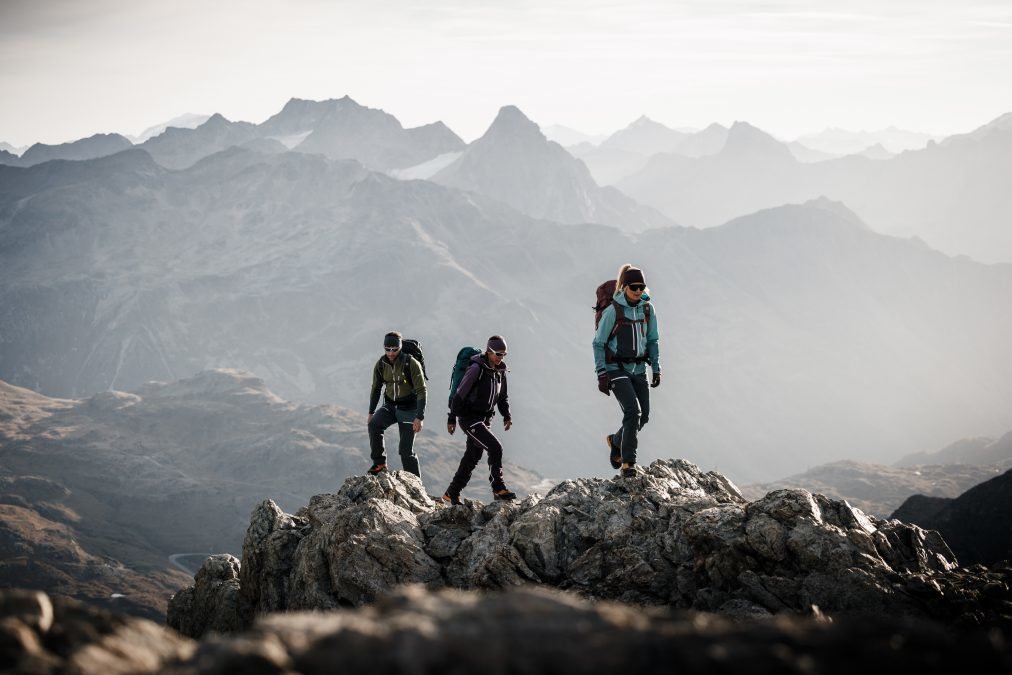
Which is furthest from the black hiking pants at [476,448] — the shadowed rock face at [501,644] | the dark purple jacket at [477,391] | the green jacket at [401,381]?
the shadowed rock face at [501,644]

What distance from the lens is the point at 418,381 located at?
63.8 feet

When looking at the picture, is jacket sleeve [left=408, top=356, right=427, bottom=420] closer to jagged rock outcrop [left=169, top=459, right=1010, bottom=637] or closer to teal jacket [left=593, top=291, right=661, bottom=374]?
jagged rock outcrop [left=169, top=459, right=1010, bottom=637]

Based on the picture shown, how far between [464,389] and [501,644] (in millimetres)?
12388

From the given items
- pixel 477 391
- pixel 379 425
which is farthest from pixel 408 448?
pixel 477 391

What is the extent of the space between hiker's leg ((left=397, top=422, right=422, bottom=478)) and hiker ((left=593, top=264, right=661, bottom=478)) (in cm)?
558

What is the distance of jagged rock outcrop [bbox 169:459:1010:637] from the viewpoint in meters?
12.9

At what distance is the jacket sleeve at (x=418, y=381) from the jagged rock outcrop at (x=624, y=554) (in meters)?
2.58

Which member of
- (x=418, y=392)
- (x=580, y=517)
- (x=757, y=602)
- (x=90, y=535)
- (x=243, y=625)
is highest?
(x=418, y=392)

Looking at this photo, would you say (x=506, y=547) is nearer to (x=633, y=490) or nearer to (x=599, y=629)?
(x=633, y=490)

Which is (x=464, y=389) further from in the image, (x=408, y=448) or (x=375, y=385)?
(x=408, y=448)

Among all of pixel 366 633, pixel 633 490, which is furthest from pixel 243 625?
pixel 366 633

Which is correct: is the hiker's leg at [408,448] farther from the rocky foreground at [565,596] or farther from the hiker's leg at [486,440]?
the hiker's leg at [486,440]

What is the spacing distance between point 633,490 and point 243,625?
8569 mm

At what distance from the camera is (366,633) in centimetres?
516
